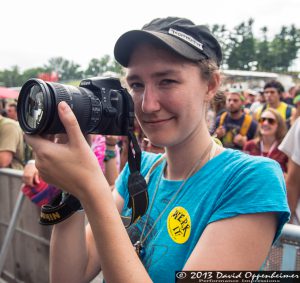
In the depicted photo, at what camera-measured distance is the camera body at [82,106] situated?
100 cm

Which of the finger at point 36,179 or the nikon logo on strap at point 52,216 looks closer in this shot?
Result: the nikon logo on strap at point 52,216

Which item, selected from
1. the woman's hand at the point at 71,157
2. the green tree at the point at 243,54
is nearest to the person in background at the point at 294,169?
the woman's hand at the point at 71,157

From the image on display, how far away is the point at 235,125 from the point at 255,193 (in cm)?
387

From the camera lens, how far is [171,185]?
48.8 inches

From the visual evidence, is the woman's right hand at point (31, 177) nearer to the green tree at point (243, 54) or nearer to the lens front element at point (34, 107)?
the lens front element at point (34, 107)

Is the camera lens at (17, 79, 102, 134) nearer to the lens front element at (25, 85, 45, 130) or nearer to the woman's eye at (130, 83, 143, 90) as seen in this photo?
the lens front element at (25, 85, 45, 130)

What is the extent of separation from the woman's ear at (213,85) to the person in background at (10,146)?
2426 millimetres

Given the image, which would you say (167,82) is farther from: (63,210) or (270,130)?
(270,130)

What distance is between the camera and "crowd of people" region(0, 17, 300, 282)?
37.8 inches

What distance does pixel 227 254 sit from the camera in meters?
0.95

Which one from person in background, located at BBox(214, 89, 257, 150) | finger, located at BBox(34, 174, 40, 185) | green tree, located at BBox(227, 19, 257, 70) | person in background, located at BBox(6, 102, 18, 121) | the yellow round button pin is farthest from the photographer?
green tree, located at BBox(227, 19, 257, 70)

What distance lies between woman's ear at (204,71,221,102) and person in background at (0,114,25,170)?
2426 millimetres

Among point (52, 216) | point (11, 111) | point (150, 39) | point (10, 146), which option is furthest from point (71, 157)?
point (11, 111)

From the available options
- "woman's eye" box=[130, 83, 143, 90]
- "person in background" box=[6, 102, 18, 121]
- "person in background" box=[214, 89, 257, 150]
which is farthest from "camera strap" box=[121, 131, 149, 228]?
"person in background" box=[6, 102, 18, 121]
